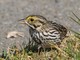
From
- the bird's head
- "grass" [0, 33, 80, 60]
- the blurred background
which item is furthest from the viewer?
the blurred background

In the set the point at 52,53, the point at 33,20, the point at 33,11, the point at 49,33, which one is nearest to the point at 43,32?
the point at 49,33

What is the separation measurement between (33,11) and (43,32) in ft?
11.2

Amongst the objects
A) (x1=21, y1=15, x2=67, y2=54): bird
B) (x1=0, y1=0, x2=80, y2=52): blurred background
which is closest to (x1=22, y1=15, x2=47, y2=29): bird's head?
(x1=21, y1=15, x2=67, y2=54): bird

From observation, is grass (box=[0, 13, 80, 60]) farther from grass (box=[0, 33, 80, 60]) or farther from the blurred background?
the blurred background

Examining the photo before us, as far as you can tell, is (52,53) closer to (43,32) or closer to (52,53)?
(52,53)

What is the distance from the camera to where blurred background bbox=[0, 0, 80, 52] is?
1074 centimetres

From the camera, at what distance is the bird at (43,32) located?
865 centimetres

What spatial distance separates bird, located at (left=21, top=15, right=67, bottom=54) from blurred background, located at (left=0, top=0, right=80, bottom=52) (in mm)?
1092

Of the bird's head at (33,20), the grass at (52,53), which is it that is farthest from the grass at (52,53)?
the bird's head at (33,20)

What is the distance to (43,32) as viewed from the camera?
8.81 m

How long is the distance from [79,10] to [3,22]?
1842 millimetres

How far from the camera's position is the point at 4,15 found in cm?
1186

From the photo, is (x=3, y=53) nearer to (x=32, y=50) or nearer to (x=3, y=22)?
(x=32, y=50)

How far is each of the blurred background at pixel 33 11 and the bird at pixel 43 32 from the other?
1092mm
